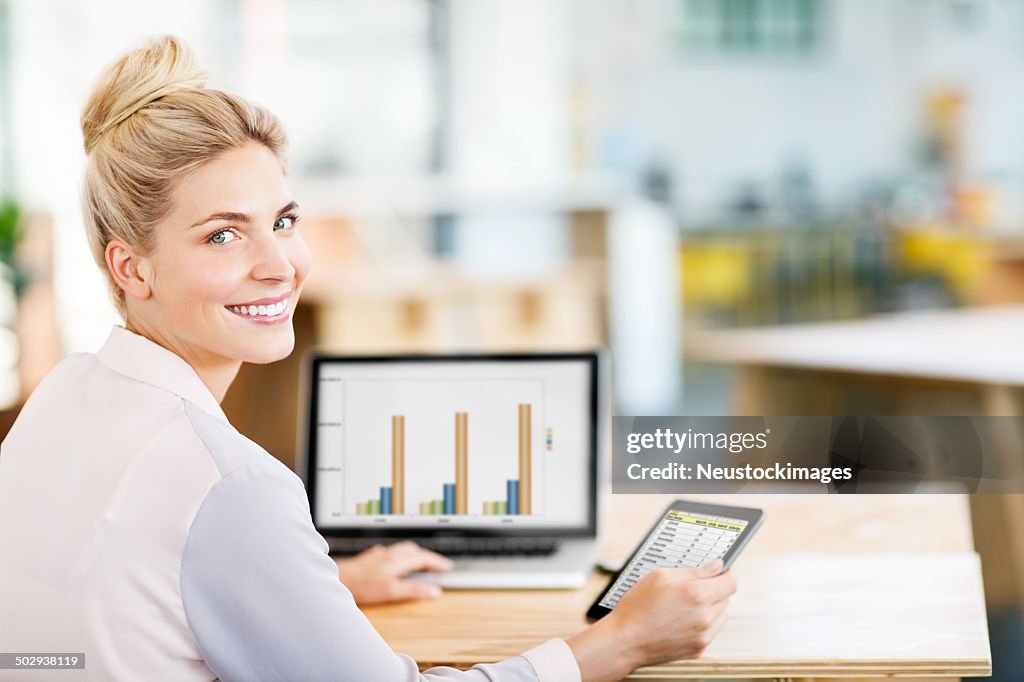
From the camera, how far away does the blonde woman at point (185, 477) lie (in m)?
0.82

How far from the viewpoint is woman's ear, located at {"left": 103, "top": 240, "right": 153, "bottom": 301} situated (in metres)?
0.92

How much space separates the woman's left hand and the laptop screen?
0.07 metres

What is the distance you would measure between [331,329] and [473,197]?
146 centimetres

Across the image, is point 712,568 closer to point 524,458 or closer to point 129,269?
point 524,458

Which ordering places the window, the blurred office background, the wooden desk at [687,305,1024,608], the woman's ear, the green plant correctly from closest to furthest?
1. the woman's ear
2. the wooden desk at [687,305,1024,608]
3. the blurred office background
4. the green plant
5. the window

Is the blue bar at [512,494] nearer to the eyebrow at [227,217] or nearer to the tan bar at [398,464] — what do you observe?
the tan bar at [398,464]

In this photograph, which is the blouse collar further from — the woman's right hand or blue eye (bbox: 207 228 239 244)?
the woman's right hand

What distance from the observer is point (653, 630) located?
0.93 metres

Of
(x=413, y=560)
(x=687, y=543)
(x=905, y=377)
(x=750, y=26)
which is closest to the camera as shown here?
(x=687, y=543)

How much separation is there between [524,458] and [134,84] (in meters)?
0.58

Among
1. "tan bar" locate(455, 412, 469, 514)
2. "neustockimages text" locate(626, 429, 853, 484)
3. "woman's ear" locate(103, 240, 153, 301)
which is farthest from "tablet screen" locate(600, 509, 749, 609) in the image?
"woman's ear" locate(103, 240, 153, 301)

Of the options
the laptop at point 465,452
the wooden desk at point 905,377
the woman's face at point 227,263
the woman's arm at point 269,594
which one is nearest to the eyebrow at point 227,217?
the woman's face at point 227,263

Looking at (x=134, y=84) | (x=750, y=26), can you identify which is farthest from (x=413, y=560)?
(x=750, y=26)

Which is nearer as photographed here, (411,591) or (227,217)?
(227,217)
